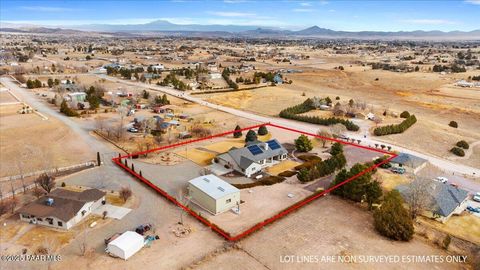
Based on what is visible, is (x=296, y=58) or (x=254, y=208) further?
(x=296, y=58)

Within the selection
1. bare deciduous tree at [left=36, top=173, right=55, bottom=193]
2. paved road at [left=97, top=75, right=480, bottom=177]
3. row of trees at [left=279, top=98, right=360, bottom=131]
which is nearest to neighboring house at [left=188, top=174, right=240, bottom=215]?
bare deciduous tree at [left=36, top=173, right=55, bottom=193]

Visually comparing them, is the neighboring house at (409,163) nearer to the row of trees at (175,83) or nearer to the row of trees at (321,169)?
the row of trees at (321,169)

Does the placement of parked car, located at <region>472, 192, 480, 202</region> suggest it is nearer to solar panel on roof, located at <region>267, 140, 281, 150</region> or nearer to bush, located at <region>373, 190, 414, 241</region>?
bush, located at <region>373, 190, 414, 241</region>

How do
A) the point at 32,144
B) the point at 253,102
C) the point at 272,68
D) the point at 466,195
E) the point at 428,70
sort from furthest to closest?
1. the point at 272,68
2. the point at 428,70
3. the point at 253,102
4. the point at 32,144
5. the point at 466,195

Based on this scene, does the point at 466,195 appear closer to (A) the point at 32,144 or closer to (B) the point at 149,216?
(B) the point at 149,216

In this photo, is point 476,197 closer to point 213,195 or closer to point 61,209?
point 213,195

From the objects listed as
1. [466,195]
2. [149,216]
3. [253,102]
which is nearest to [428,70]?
[253,102]
